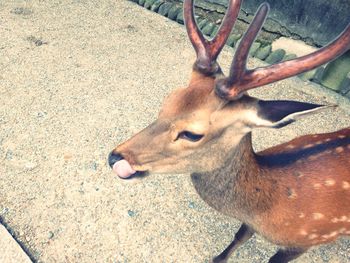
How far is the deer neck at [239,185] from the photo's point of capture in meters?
2.18

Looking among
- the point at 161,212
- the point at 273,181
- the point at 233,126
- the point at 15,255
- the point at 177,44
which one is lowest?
the point at 15,255

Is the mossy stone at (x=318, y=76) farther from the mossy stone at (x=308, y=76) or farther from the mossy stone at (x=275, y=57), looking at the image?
the mossy stone at (x=275, y=57)

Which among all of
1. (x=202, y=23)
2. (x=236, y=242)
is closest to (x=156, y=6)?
(x=202, y=23)

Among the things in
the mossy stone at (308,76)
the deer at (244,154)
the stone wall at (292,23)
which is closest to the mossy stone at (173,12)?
the stone wall at (292,23)

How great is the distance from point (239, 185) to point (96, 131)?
193 cm

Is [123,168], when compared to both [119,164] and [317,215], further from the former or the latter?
[317,215]

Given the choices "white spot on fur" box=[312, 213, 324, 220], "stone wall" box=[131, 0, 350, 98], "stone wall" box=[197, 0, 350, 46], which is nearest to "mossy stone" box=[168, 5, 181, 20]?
"stone wall" box=[131, 0, 350, 98]

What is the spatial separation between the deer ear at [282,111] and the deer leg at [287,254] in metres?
1.07

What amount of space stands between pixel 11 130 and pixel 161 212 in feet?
5.40

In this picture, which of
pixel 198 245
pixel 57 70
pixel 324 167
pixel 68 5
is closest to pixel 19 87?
pixel 57 70

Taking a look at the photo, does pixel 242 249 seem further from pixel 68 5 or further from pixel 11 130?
pixel 68 5

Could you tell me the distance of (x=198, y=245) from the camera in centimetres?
300

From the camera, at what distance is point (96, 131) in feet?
12.4

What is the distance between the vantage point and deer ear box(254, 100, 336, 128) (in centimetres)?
172
